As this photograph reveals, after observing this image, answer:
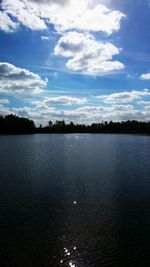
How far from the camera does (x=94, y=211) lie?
21.9 m

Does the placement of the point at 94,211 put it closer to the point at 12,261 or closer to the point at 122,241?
the point at 122,241

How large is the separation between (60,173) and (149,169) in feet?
48.1

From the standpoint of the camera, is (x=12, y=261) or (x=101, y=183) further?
(x=101, y=183)

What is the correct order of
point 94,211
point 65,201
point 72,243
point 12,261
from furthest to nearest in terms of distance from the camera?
point 65,201
point 94,211
point 72,243
point 12,261

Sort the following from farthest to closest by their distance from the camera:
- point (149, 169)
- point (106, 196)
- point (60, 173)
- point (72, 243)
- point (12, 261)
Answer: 1. point (149, 169)
2. point (60, 173)
3. point (106, 196)
4. point (72, 243)
5. point (12, 261)

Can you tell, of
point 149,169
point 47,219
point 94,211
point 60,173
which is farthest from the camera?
point 149,169

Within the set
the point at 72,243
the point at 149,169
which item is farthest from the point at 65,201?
the point at 149,169

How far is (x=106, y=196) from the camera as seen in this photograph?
2633 cm

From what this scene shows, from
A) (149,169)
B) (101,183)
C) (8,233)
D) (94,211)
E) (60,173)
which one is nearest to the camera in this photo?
(8,233)

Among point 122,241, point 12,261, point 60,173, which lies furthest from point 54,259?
point 60,173

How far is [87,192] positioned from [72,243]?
12.0 m

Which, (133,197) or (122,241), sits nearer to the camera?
(122,241)

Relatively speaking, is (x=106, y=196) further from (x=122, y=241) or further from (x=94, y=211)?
(x=122, y=241)

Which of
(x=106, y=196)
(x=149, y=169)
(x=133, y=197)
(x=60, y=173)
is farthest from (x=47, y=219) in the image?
(x=149, y=169)
